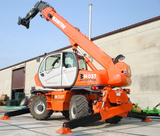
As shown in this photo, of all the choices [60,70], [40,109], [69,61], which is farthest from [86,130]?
[40,109]

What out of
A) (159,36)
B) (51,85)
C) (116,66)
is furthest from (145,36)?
(51,85)

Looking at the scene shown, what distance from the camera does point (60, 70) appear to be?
25.9 ft

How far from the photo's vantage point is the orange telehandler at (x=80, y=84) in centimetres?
658

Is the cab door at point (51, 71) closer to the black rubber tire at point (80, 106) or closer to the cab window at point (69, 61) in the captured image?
the cab window at point (69, 61)

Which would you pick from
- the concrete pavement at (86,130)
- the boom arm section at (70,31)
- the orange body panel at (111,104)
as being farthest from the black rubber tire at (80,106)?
the boom arm section at (70,31)

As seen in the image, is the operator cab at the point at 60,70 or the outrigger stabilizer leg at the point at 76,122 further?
the operator cab at the point at 60,70

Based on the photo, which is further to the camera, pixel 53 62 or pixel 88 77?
pixel 53 62

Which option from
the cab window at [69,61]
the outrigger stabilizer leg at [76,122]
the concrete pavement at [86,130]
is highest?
the cab window at [69,61]

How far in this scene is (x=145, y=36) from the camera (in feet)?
42.1

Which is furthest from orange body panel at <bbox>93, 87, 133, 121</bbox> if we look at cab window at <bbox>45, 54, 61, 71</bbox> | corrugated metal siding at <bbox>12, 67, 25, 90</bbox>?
corrugated metal siding at <bbox>12, 67, 25, 90</bbox>

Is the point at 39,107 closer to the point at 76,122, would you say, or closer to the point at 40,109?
the point at 40,109

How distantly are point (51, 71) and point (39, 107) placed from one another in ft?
5.80

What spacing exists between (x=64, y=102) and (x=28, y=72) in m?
20.4

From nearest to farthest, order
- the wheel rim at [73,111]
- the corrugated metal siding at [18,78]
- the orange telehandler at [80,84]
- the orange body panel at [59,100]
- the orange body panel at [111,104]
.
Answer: the orange body panel at [111,104] → the orange telehandler at [80,84] → the wheel rim at [73,111] → the orange body panel at [59,100] → the corrugated metal siding at [18,78]
